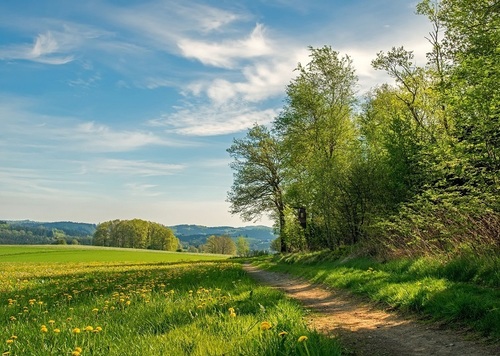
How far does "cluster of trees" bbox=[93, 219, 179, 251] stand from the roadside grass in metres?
150

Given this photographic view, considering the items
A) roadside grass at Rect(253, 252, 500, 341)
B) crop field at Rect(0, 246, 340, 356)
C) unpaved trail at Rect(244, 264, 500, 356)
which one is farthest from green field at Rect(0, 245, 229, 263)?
crop field at Rect(0, 246, 340, 356)

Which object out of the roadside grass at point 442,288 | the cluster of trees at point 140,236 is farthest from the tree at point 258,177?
the cluster of trees at point 140,236

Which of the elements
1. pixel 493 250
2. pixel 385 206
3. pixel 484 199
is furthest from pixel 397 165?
pixel 493 250

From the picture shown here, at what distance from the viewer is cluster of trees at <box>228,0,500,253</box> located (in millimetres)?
13031

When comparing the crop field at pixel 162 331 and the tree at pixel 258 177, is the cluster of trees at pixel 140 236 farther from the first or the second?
the crop field at pixel 162 331

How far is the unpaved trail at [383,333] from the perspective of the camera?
615 centimetres

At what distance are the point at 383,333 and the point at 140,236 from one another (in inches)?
6381

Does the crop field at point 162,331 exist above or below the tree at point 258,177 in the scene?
below

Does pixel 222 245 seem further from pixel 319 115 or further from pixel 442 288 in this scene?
pixel 442 288

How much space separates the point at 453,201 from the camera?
44.8 ft

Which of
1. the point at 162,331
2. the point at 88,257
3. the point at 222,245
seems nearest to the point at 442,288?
the point at 162,331

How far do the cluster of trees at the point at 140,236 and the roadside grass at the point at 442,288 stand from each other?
149512 mm

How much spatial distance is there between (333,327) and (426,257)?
686cm

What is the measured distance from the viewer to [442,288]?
A: 9383 mm
